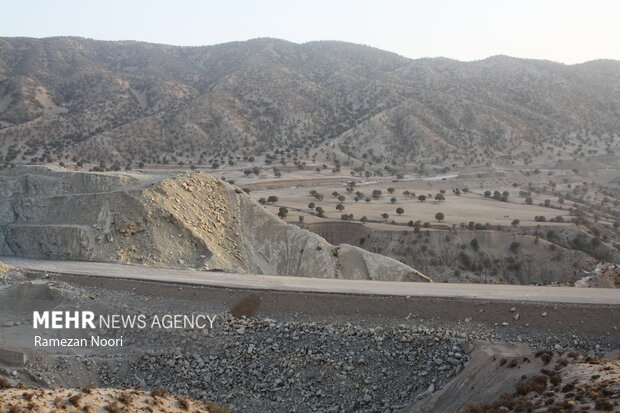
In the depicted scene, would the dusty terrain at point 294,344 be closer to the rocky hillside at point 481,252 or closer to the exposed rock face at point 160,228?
the exposed rock face at point 160,228

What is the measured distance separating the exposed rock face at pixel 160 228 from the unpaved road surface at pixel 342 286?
1556mm

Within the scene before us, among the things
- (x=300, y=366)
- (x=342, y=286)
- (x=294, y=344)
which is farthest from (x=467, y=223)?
(x=300, y=366)

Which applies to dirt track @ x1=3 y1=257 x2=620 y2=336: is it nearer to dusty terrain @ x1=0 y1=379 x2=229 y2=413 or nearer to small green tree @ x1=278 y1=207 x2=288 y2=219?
dusty terrain @ x1=0 y1=379 x2=229 y2=413

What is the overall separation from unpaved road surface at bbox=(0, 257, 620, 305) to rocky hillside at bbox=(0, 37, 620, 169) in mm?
43705

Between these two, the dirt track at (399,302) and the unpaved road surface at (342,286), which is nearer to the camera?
the dirt track at (399,302)

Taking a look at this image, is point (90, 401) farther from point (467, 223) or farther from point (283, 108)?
point (283, 108)

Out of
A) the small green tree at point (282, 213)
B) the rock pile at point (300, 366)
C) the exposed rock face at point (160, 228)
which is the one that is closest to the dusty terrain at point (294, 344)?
the rock pile at point (300, 366)

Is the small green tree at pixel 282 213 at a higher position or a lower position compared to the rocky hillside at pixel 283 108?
lower

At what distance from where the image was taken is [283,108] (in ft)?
291

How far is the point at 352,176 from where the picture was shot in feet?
210

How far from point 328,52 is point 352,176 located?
6897cm

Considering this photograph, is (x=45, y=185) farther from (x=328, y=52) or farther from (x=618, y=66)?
(x=618, y=66)

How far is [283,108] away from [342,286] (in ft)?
239

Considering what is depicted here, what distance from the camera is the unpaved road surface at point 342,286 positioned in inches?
672
